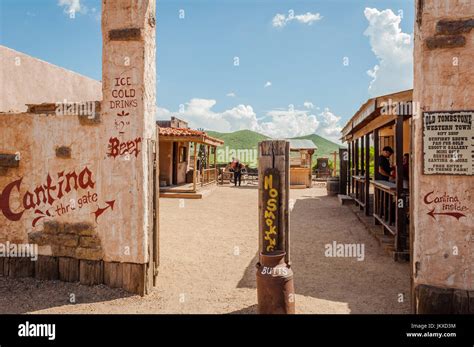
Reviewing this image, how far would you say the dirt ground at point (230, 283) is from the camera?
4.09 m

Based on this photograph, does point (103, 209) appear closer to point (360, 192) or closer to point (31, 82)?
point (31, 82)

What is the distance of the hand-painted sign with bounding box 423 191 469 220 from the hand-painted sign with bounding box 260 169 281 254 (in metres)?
1.55

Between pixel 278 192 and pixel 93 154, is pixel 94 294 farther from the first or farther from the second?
pixel 278 192

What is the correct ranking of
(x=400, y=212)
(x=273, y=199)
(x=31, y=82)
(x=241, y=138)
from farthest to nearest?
(x=241, y=138)
(x=31, y=82)
(x=400, y=212)
(x=273, y=199)

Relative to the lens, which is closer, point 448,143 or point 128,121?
point 448,143

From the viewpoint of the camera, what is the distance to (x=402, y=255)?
5871 mm

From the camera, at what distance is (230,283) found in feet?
16.1

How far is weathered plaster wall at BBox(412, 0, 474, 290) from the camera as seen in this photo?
11.5 feet

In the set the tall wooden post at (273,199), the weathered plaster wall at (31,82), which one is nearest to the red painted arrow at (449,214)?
the tall wooden post at (273,199)

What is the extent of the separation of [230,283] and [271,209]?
1.61 m

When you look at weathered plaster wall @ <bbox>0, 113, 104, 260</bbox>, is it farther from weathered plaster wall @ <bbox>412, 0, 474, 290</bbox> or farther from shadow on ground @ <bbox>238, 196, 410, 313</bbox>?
weathered plaster wall @ <bbox>412, 0, 474, 290</bbox>

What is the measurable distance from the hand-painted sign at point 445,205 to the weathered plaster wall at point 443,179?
0.07 ft

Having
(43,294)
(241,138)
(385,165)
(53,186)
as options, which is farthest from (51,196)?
(241,138)

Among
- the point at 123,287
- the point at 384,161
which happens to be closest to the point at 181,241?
the point at 123,287
